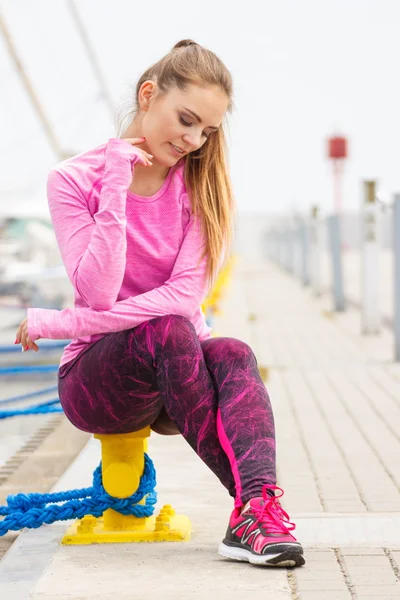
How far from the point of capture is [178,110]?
2.64 metres

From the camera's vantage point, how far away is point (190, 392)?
100 inches

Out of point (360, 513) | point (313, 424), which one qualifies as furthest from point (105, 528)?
point (313, 424)

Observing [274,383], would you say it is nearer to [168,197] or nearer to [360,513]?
[360,513]

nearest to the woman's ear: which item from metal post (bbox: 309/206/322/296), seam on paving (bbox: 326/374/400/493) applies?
seam on paving (bbox: 326/374/400/493)

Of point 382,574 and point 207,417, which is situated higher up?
point 207,417

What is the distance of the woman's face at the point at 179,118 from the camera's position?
263 cm

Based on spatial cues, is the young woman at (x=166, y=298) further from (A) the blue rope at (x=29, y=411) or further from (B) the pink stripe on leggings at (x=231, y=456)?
(A) the blue rope at (x=29, y=411)

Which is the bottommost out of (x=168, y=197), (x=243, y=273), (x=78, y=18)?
(x=243, y=273)

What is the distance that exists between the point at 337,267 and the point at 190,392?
29.7 ft

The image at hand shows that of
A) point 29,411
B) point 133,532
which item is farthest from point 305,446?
point 133,532

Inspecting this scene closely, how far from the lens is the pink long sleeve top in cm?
255

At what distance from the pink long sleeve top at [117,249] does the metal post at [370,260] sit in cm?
626

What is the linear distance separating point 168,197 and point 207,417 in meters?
0.56

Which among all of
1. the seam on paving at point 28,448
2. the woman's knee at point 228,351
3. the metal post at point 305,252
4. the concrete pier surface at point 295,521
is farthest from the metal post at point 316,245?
the woman's knee at point 228,351
